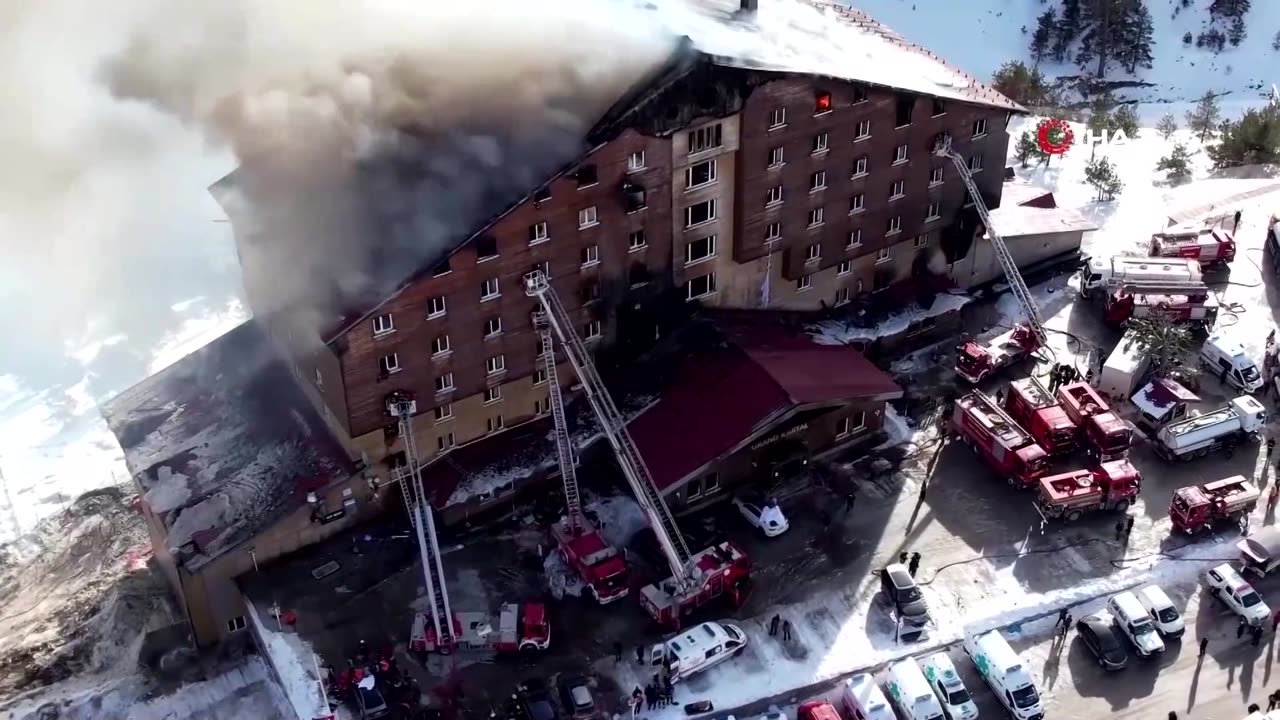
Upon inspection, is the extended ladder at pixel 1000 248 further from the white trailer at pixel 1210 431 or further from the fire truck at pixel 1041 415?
the white trailer at pixel 1210 431

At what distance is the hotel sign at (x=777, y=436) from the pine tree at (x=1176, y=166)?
107 feet

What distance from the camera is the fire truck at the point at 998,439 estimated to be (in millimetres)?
44531

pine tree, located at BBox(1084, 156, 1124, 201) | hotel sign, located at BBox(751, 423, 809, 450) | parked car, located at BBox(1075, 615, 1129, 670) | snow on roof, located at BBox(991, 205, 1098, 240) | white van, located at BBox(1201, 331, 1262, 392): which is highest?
pine tree, located at BBox(1084, 156, 1124, 201)

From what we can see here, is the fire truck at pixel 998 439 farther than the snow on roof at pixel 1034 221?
No

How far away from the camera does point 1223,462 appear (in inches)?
1807

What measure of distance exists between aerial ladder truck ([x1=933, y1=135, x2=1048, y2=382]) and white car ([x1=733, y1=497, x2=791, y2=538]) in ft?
38.2

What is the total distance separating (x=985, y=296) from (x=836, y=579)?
19.7 meters

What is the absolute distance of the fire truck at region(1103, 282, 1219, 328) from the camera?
173 feet

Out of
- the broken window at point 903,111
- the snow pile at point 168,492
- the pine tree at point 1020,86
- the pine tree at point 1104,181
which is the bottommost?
the snow pile at point 168,492

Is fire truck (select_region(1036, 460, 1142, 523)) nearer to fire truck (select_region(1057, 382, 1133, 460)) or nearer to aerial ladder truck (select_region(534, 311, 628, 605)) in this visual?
fire truck (select_region(1057, 382, 1133, 460))

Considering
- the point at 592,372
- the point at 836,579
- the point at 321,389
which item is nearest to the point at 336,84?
the point at 321,389

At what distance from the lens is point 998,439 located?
45.2 metres

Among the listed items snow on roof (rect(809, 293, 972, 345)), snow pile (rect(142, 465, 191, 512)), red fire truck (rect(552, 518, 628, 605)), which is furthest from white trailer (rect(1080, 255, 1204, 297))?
snow pile (rect(142, 465, 191, 512))

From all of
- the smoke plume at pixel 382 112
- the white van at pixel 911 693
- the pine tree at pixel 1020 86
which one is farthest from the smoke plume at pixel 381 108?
the pine tree at pixel 1020 86
